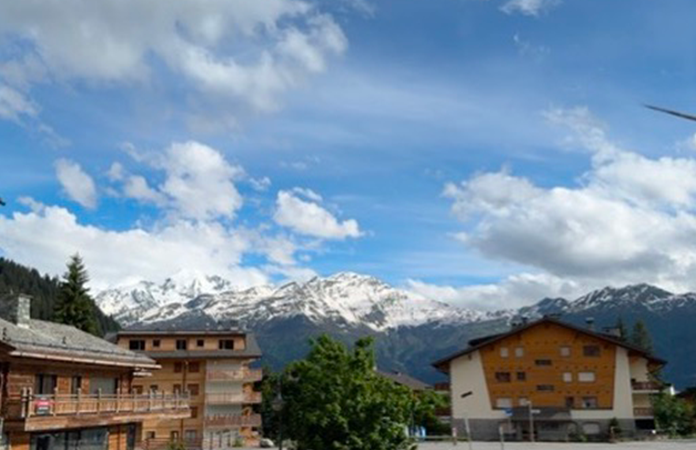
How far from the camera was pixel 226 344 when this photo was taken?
85.3 metres

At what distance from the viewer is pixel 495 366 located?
278 feet

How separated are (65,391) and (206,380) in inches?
1763

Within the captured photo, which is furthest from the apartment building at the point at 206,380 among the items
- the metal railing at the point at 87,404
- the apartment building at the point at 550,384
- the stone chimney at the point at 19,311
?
the stone chimney at the point at 19,311

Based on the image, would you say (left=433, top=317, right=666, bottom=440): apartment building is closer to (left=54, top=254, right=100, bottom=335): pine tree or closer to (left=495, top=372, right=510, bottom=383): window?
(left=495, top=372, right=510, bottom=383): window

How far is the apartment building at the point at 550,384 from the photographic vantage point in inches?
3209

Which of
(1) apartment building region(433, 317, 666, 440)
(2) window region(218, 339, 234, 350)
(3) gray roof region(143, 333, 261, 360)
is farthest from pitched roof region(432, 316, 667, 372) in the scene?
(2) window region(218, 339, 234, 350)

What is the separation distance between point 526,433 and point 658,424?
15087 millimetres

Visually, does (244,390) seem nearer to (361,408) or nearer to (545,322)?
(545,322)

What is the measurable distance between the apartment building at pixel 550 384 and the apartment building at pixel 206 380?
831 inches

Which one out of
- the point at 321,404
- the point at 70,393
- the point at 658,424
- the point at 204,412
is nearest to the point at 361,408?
the point at 321,404

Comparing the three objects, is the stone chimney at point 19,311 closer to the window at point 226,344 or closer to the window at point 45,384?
the window at point 45,384

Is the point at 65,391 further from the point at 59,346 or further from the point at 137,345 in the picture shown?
the point at 137,345

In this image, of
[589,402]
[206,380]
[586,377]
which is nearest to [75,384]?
[206,380]

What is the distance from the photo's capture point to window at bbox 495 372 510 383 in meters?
84.3
